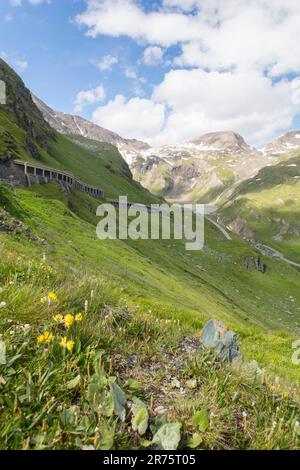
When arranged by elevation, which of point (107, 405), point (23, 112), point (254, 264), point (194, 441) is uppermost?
point (23, 112)

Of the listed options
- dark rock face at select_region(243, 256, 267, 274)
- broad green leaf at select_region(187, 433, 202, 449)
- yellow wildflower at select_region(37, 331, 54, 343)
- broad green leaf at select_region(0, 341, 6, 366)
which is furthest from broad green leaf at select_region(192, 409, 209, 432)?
dark rock face at select_region(243, 256, 267, 274)

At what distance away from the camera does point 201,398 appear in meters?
5.30

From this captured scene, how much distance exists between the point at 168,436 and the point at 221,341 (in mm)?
3217

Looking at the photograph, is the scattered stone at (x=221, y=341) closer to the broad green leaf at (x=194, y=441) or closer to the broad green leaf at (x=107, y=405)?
the broad green leaf at (x=194, y=441)

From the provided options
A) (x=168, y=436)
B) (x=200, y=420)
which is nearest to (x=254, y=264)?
(x=200, y=420)

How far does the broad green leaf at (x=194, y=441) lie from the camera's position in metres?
4.33

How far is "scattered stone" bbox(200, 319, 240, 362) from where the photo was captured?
7.07 m

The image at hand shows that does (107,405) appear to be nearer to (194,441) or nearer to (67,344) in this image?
(67,344)

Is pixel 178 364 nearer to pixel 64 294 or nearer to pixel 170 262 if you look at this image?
pixel 64 294

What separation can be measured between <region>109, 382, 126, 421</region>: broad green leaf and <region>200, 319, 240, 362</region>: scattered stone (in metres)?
2.77

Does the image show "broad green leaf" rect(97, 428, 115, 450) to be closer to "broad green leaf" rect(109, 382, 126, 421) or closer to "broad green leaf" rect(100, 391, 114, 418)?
"broad green leaf" rect(100, 391, 114, 418)

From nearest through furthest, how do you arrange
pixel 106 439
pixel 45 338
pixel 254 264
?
pixel 106 439
pixel 45 338
pixel 254 264

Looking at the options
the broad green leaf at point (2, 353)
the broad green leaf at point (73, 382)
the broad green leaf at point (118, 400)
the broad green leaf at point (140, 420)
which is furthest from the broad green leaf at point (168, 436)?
the broad green leaf at point (2, 353)

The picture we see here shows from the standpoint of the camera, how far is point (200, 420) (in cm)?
462
